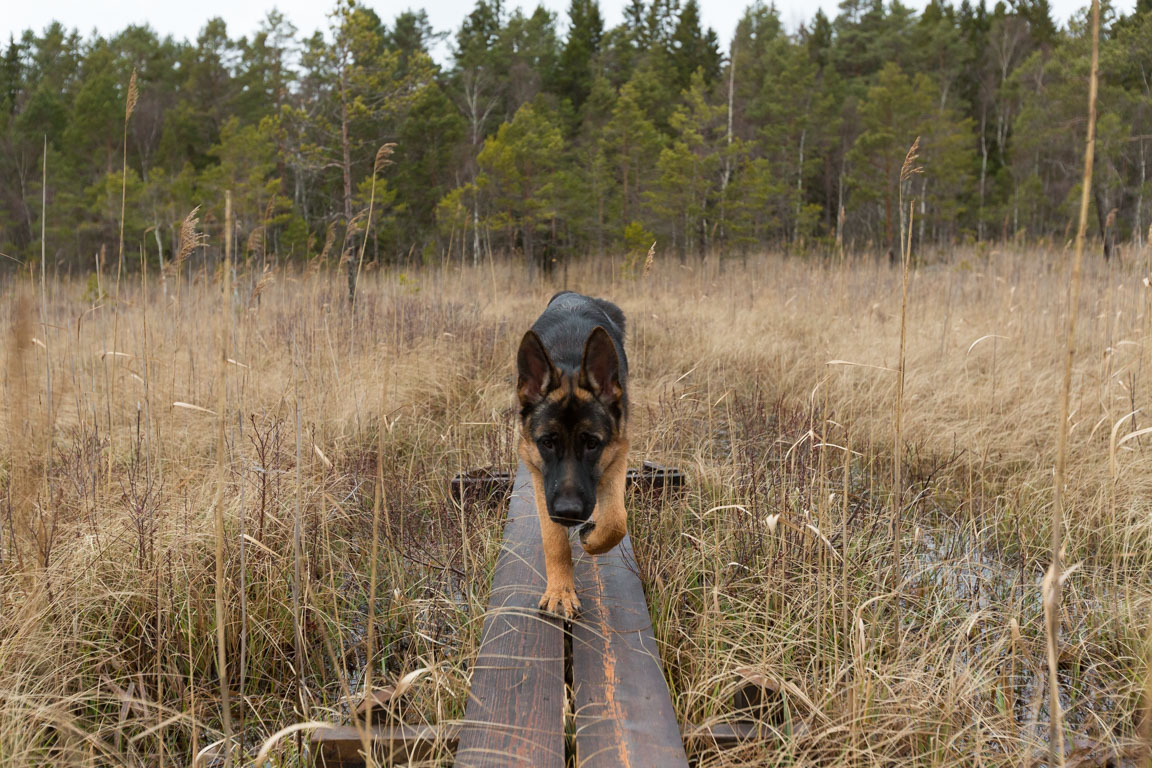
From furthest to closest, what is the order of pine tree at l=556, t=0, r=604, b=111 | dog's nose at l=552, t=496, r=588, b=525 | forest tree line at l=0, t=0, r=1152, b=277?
pine tree at l=556, t=0, r=604, b=111 < forest tree line at l=0, t=0, r=1152, b=277 < dog's nose at l=552, t=496, r=588, b=525

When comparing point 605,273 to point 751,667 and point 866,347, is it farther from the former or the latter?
point 751,667

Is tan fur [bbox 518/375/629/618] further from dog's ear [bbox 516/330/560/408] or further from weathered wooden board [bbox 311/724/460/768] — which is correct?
weathered wooden board [bbox 311/724/460/768]

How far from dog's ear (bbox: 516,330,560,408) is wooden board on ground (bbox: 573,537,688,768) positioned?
790 millimetres

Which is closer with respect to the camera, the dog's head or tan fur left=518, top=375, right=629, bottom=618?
tan fur left=518, top=375, right=629, bottom=618

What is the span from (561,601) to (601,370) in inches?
37.9

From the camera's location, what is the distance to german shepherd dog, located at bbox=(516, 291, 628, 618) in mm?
2568

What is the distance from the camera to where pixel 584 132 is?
31.3 metres

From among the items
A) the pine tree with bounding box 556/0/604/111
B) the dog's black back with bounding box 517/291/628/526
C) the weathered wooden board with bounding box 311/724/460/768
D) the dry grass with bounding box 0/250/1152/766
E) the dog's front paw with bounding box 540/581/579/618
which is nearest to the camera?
the weathered wooden board with bounding box 311/724/460/768

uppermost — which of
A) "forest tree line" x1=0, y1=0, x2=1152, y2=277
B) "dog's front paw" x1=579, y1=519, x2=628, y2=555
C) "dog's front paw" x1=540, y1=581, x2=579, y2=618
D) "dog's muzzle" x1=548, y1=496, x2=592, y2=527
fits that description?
"forest tree line" x1=0, y1=0, x2=1152, y2=277

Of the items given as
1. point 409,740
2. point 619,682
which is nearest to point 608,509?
point 619,682

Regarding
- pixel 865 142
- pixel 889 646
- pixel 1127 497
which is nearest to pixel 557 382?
pixel 889 646

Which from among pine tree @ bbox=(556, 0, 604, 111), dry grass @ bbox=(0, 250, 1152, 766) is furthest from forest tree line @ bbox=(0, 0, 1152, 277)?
dry grass @ bbox=(0, 250, 1152, 766)

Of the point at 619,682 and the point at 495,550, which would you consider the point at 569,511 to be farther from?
the point at 495,550

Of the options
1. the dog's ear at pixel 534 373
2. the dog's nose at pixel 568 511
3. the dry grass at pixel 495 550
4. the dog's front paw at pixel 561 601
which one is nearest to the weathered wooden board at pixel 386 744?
the dry grass at pixel 495 550
